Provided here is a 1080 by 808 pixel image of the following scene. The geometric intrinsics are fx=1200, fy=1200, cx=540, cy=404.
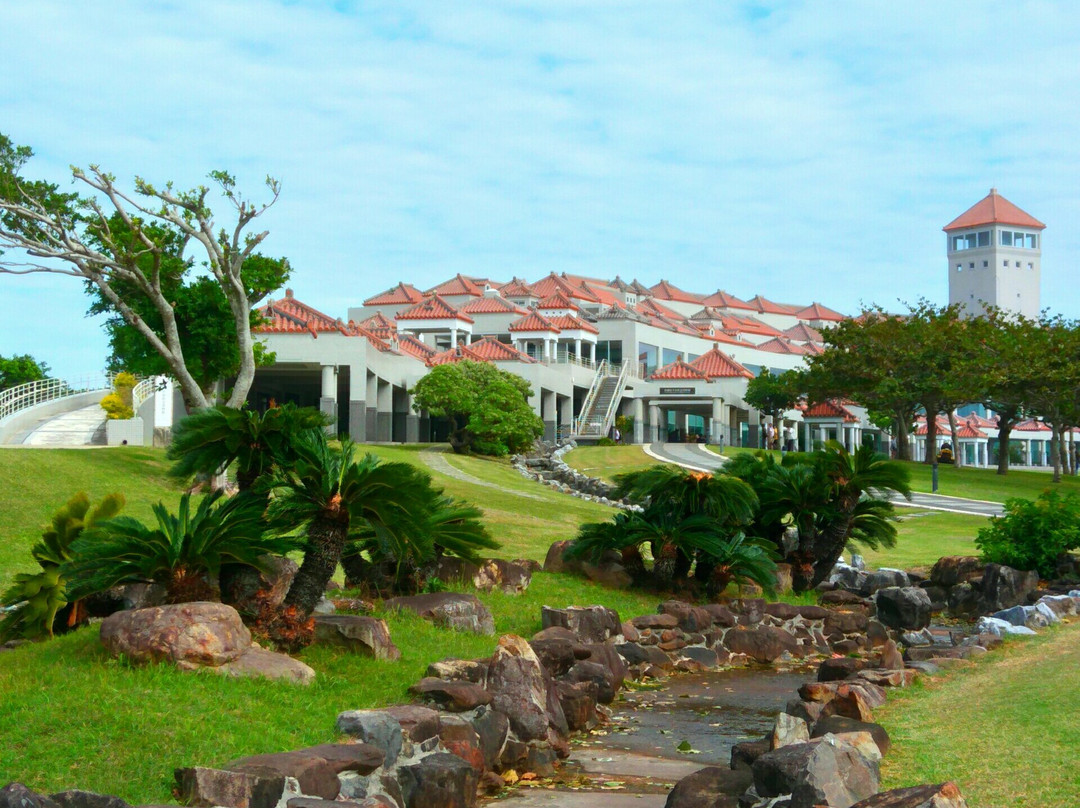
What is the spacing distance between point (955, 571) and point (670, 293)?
3117 inches

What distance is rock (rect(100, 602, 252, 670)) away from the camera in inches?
376

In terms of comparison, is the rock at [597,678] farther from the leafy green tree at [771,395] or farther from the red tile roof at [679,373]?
the red tile roof at [679,373]

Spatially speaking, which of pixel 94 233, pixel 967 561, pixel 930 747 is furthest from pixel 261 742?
pixel 94 233

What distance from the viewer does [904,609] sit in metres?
18.9

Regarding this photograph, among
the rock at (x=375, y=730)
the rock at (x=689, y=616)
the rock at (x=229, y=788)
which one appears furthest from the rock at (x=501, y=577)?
the rock at (x=229, y=788)

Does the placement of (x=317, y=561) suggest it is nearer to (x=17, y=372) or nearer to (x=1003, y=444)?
(x=1003, y=444)

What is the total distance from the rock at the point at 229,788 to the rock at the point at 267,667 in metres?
2.14

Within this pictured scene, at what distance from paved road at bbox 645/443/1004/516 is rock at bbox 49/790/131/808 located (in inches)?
783

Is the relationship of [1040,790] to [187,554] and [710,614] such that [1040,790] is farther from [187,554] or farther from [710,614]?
[710,614]

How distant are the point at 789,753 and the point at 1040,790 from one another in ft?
5.29

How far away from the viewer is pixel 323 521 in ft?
37.8

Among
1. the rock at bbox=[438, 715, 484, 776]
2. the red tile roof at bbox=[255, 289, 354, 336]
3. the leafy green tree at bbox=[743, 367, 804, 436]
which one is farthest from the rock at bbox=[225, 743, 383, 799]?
the leafy green tree at bbox=[743, 367, 804, 436]

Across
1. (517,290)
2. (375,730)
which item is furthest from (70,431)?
(517,290)

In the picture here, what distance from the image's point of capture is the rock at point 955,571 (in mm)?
21109
